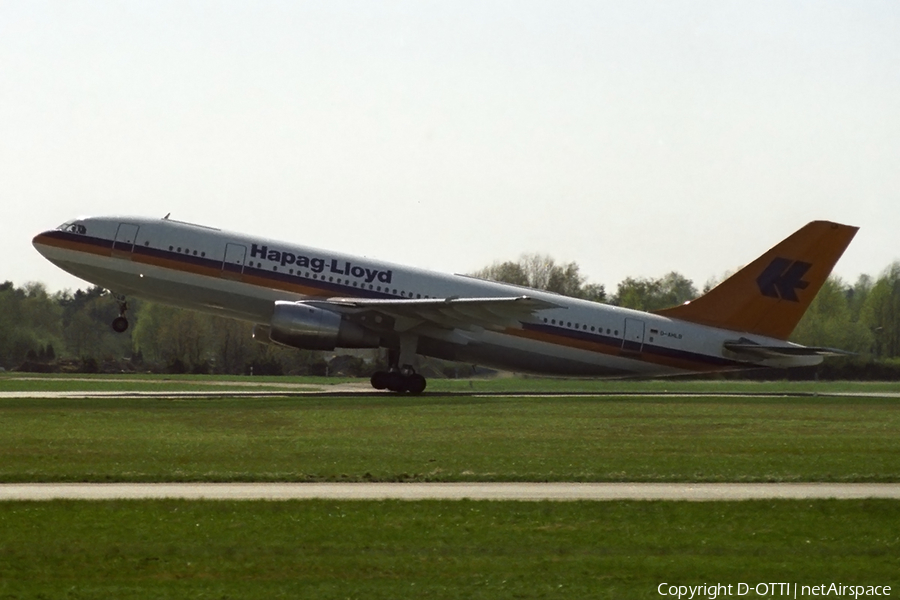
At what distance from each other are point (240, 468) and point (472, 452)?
4.72m

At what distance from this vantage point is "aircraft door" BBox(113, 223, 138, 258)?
133 feet

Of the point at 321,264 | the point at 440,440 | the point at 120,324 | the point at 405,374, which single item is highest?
the point at 321,264

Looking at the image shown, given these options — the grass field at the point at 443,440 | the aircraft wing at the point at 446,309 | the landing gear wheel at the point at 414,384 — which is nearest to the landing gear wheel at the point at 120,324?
the grass field at the point at 443,440

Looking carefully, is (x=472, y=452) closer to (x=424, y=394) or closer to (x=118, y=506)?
(x=118, y=506)

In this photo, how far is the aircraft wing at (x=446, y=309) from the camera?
40.5m

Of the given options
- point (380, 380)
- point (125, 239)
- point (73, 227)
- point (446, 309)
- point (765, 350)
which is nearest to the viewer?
point (125, 239)

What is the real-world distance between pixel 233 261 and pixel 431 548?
28.6m

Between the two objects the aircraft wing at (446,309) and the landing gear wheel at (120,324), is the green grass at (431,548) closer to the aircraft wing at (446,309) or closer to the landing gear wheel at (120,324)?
the aircraft wing at (446,309)

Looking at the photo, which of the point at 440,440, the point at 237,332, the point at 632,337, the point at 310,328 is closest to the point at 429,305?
the point at 310,328

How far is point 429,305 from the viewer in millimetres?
40812

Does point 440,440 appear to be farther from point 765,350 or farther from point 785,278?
point 785,278

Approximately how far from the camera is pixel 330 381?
58125mm

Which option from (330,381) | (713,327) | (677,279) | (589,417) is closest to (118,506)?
(589,417)

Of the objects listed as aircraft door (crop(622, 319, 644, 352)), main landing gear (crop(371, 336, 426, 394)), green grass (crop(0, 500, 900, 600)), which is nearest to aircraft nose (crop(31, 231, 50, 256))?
main landing gear (crop(371, 336, 426, 394))
